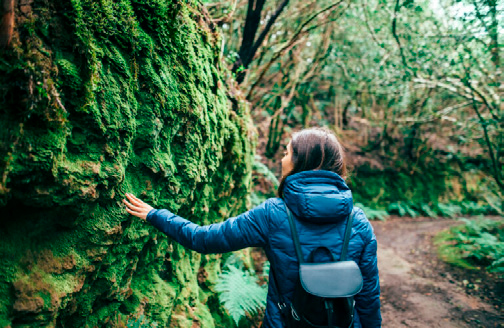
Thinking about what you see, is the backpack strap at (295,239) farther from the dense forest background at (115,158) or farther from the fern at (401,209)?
the fern at (401,209)

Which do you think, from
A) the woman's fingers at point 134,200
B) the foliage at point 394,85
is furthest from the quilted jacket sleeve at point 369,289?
the foliage at point 394,85

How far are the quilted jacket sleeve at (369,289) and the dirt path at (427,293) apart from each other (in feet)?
11.3

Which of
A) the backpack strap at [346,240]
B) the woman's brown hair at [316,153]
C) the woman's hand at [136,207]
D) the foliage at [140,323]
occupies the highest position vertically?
the woman's brown hair at [316,153]

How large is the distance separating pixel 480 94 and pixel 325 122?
5709 mm

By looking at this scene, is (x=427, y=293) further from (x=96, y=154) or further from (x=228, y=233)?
(x=96, y=154)

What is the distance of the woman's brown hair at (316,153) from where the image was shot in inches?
79.7

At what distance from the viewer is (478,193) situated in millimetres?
13383

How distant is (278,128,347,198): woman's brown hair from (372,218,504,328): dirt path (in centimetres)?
423

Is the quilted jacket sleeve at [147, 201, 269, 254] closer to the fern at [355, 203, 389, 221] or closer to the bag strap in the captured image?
the bag strap

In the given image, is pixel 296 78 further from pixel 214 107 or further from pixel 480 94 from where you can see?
pixel 214 107

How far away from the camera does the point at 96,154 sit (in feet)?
6.05

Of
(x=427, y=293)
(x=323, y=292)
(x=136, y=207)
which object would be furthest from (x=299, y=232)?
(x=427, y=293)

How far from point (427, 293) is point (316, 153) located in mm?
Result: 5636

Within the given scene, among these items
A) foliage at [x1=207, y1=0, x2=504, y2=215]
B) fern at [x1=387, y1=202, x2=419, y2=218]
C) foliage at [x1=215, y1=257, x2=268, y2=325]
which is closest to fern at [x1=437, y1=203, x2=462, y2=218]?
foliage at [x1=207, y1=0, x2=504, y2=215]
